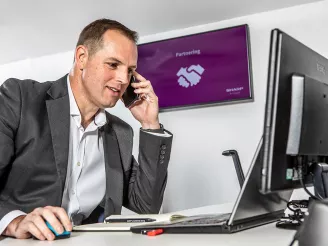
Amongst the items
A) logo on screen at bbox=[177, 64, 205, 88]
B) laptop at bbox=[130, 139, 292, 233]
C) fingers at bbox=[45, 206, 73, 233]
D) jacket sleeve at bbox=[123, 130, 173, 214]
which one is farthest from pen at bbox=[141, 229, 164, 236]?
logo on screen at bbox=[177, 64, 205, 88]

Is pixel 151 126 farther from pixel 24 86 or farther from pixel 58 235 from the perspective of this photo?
pixel 58 235

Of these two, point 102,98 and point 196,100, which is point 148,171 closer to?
point 102,98

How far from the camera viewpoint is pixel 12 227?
108cm

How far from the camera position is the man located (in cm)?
152

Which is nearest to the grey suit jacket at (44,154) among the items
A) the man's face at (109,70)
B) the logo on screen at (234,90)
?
the man's face at (109,70)

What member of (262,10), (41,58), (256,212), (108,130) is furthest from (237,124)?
(256,212)

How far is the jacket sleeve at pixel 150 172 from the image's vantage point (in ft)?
5.73

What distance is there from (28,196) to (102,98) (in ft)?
1.75

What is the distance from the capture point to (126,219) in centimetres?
124

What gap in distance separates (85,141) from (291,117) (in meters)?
1.12

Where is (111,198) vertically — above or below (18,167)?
below

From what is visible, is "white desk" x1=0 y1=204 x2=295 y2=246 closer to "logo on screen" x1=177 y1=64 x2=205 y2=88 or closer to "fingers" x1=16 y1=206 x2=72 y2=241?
"fingers" x1=16 y1=206 x2=72 y2=241

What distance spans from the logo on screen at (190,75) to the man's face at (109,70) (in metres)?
2.12

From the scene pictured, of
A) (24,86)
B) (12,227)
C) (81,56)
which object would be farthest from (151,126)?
(12,227)
